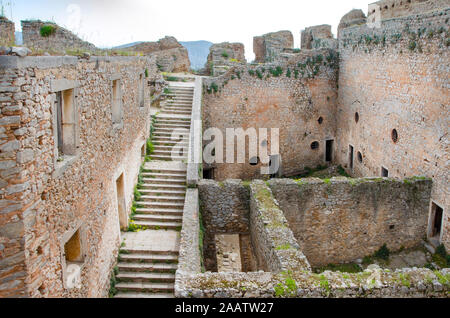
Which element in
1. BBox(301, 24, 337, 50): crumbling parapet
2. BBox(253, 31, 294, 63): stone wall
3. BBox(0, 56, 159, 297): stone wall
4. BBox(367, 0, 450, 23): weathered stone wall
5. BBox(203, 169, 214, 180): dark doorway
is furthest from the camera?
BBox(253, 31, 294, 63): stone wall

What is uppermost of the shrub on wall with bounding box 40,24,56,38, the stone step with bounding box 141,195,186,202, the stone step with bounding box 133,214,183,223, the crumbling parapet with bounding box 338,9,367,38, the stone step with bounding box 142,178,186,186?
the crumbling parapet with bounding box 338,9,367,38

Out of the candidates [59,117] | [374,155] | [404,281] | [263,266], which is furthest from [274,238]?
[374,155]

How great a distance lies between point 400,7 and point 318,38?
5.86 metres

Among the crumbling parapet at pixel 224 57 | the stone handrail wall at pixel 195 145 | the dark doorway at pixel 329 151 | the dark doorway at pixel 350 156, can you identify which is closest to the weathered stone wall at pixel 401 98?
the dark doorway at pixel 350 156

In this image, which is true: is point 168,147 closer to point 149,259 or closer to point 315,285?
point 149,259

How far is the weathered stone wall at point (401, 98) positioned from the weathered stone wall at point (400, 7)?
1.40 m

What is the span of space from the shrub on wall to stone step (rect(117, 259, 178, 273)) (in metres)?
7.61

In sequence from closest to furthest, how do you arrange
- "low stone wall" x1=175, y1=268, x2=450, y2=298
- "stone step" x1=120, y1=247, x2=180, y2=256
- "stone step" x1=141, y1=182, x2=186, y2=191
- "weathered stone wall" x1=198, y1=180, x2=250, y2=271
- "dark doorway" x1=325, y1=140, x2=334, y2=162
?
"low stone wall" x1=175, y1=268, x2=450, y2=298 → "stone step" x1=120, y1=247, x2=180, y2=256 → "weathered stone wall" x1=198, y1=180, x2=250, y2=271 → "stone step" x1=141, y1=182, x2=186, y2=191 → "dark doorway" x1=325, y1=140, x2=334, y2=162

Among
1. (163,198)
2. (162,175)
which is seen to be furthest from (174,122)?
(163,198)

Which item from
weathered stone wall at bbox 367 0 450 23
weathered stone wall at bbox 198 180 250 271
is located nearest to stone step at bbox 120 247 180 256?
weathered stone wall at bbox 198 180 250 271

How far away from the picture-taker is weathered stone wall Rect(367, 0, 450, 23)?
14.4 metres

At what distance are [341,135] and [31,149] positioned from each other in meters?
17.2

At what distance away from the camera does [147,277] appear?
32.9ft

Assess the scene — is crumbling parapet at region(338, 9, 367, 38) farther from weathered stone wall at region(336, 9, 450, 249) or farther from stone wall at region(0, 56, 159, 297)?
stone wall at region(0, 56, 159, 297)
